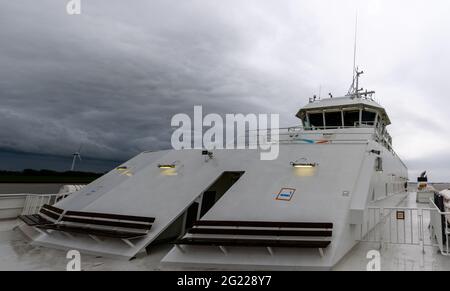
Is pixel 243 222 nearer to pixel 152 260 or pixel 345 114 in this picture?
pixel 152 260

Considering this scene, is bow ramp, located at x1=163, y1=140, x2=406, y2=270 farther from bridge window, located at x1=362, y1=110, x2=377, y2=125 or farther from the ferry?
bridge window, located at x1=362, y1=110, x2=377, y2=125

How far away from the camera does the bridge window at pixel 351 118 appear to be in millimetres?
15375

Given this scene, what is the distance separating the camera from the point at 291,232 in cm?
620

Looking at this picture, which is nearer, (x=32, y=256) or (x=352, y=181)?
(x=32, y=256)

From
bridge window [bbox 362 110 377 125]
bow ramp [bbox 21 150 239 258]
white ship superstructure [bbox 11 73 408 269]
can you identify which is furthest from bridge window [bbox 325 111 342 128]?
bow ramp [bbox 21 150 239 258]

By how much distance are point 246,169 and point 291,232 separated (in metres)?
3.43

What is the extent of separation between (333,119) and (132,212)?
507 inches

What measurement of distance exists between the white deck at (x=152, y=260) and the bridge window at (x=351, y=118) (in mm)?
9287

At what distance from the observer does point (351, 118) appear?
15.5 metres

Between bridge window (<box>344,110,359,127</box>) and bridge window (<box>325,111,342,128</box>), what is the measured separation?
1.10 feet
